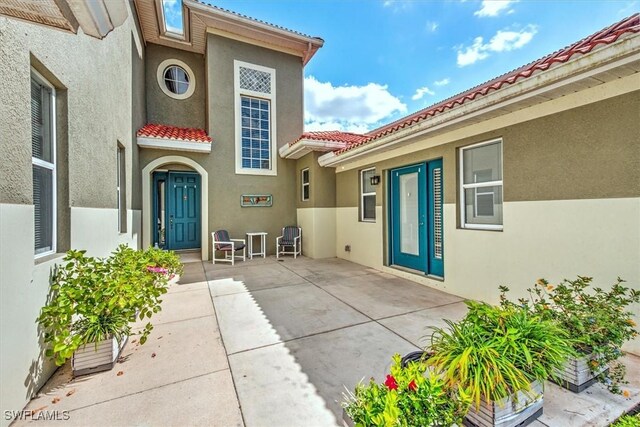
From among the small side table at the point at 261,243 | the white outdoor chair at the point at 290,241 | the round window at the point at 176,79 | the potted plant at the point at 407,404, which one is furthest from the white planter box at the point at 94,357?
the round window at the point at 176,79

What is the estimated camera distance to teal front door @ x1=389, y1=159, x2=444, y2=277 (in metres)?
5.82

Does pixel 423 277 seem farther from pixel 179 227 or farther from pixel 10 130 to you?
pixel 179 227

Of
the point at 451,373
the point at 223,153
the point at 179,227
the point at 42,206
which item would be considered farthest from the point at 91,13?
the point at 179,227

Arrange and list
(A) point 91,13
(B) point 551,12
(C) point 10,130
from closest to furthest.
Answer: (A) point 91,13
(C) point 10,130
(B) point 551,12

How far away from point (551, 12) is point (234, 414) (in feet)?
29.9

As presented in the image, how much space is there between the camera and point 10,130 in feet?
7.08

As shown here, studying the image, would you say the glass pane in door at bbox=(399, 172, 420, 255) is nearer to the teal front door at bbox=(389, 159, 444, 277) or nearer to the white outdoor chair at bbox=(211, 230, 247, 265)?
the teal front door at bbox=(389, 159, 444, 277)

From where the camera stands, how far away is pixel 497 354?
198cm

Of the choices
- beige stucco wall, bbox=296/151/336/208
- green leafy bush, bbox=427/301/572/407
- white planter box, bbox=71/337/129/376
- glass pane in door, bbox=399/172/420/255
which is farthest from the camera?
beige stucco wall, bbox=296/151/336/208

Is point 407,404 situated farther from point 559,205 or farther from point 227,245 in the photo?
point 227,245

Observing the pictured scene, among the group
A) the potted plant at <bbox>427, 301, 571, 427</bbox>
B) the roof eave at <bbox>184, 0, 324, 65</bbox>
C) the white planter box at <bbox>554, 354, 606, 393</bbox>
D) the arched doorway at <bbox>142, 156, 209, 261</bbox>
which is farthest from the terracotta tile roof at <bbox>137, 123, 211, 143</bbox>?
the white planter box at <bbox>554, 354, 606, 393</bbox>

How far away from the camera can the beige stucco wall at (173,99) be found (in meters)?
9.44

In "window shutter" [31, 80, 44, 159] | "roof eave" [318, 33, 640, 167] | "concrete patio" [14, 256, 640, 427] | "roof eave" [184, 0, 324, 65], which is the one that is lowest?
"concrete patio" [14, 256, 640, 427]

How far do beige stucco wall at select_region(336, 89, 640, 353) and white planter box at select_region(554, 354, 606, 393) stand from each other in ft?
4.07
